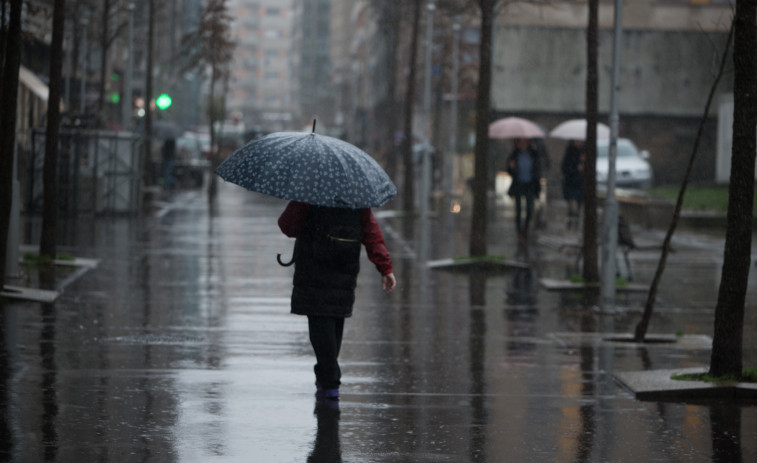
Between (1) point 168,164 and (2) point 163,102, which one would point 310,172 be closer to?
(2) point 163,102

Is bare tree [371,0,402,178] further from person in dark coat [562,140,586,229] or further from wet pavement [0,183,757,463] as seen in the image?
wet pavement [0,183,757,463]

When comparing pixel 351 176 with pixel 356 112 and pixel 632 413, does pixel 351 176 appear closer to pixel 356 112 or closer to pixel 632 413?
pixel 632 413

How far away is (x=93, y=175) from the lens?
1294 inches

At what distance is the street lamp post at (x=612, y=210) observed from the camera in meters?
16.1

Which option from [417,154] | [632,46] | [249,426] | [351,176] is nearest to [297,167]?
[351,176]

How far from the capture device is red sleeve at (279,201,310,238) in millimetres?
9188

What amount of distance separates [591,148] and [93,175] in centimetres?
1702

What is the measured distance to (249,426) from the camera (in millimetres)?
8531

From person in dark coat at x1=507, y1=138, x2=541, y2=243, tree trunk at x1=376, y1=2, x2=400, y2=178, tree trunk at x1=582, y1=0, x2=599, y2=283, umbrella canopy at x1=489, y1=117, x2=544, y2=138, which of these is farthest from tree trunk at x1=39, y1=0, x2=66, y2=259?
tree trunk at x1=376, y1=2, x2=400, y2=178

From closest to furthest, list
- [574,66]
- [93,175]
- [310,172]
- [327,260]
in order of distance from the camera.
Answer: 1. [310,172]
2. [327,260]
3. [93,175]
4. [574,66]

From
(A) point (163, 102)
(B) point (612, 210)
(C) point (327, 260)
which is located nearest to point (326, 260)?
(C) point (327, 260)

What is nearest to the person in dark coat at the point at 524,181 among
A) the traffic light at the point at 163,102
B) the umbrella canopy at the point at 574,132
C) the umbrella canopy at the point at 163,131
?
the umbrella canopy at the point at 574,132

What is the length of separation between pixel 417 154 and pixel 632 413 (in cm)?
7157

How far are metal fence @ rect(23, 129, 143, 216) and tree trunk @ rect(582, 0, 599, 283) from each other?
1658 cm
